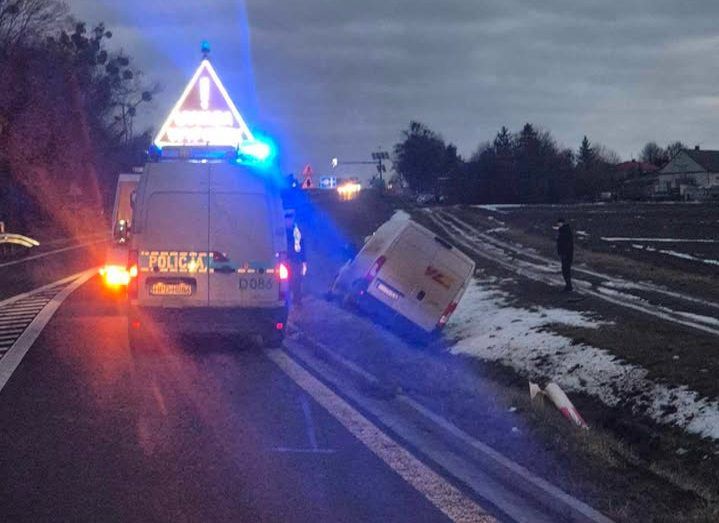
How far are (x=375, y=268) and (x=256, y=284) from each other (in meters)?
2.58

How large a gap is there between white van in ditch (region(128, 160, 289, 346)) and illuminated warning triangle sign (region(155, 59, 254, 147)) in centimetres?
247

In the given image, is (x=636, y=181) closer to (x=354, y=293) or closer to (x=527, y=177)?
(x=527, y=177)

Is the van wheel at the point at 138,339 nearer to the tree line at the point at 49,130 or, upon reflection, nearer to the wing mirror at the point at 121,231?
the wing mirror at the point at 121,231

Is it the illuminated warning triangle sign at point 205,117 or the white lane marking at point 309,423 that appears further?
the illuminated warning triangle sign at point 205,117

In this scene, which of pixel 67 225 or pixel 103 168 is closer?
pixel 67 225

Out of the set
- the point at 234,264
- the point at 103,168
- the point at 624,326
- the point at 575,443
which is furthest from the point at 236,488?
the point at 103,168

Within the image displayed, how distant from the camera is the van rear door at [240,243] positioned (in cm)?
1335

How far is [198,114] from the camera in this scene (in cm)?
1616

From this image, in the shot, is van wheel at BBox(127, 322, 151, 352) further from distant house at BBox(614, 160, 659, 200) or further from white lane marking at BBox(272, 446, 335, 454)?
distant house at BBox(614, 160, 659, 200)

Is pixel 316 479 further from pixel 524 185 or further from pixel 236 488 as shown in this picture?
pixel 524 185

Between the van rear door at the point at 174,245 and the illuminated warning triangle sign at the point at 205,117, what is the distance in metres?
2.52

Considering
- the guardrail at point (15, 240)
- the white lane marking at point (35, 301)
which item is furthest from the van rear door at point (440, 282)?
the guardrail at point (15, 240)

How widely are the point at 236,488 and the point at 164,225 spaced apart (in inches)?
259

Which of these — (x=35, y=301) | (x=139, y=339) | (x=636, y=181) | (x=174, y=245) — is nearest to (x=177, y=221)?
(x=174, y=245)
